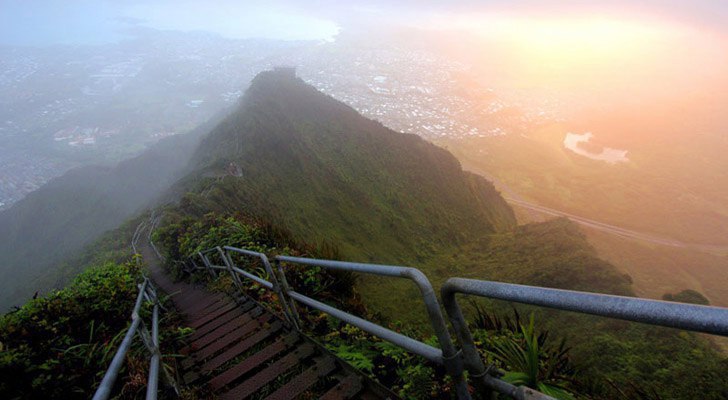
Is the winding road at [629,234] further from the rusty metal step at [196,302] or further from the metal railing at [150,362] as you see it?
the metal railing at [150,362]

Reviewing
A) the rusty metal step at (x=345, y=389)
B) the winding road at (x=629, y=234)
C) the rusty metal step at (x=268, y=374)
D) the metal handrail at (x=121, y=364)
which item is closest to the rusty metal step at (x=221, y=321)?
the metal handrail at (x=121, y=364)

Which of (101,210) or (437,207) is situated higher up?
(437,207)

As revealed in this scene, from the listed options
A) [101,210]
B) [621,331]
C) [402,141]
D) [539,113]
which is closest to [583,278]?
[621,331]

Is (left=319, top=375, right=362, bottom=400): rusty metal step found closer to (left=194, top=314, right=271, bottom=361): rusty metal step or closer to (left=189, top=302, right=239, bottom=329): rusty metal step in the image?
(left=194, top=314, right=271, bottom=361): rusty metal step

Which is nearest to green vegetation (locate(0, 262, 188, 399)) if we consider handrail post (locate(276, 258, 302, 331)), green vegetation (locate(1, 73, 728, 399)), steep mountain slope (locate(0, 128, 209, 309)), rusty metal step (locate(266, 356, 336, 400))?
green vegetation (locate(1, 73, 728, 399))

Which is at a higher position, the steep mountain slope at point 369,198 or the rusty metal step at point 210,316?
the rusty metal step at point 210,316

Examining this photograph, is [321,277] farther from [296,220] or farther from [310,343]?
[296,220]

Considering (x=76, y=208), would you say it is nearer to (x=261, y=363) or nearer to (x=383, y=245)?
(x=383, y=245)
